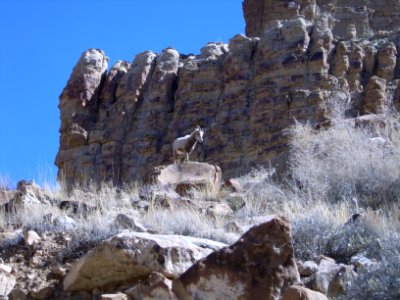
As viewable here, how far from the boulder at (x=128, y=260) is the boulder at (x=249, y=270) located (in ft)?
1.00

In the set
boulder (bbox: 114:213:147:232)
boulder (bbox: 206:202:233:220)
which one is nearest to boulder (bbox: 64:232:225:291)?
boulder (bbox: 114:213:147:232)

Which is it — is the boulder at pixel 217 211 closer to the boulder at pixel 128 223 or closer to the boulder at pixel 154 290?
the boulder at pixel 128 223

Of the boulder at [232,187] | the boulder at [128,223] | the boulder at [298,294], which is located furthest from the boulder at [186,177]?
the boulder at [298,294]

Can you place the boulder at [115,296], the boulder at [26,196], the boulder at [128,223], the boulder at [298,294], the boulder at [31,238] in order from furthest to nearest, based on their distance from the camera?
1. the boulder at [26,196]
2. the boulder at [128,223]
3. the boulder at [31,238]
4. the boulder at [115,296]
5. the boulder at [298,294]

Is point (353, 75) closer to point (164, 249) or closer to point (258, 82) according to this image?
point (258, 82)

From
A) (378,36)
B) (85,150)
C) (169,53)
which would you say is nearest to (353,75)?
(378,36)

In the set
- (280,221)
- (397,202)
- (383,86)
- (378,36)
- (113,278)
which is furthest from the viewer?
(378,36)

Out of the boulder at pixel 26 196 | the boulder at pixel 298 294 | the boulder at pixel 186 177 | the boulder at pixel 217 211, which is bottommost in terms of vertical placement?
the boulder at pixel 298 294

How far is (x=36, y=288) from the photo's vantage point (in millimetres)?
6004

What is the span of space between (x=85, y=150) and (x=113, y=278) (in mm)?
38860

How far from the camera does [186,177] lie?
12.2 metres

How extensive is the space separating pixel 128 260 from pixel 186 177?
21.3 feet

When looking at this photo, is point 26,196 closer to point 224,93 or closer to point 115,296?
point 115,296

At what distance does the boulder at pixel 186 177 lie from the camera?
1152 centimetres
